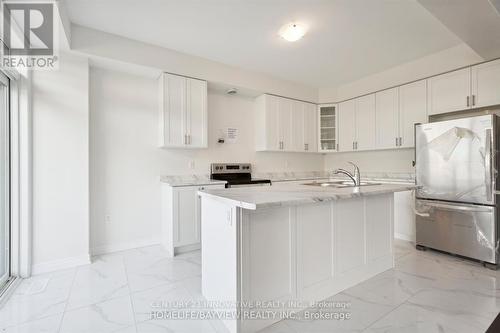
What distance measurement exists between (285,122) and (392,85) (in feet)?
5.82

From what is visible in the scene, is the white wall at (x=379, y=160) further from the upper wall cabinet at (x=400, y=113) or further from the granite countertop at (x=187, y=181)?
the granite countertop at (x=187, y=181)

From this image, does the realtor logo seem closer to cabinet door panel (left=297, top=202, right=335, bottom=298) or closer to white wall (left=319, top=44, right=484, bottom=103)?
cabinet door panel (left=297, top=202, right=335, bottom=298)

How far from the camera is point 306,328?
1.62m

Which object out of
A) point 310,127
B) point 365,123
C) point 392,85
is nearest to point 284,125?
point 310,127

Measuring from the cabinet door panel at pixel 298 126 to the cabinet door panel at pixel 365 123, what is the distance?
3.15 feet

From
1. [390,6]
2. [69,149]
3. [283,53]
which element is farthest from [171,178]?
[390,6]

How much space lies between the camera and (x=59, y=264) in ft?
8.34

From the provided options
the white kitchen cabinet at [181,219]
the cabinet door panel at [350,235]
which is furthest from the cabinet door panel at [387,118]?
the white kitchen cabinet at [181,219]

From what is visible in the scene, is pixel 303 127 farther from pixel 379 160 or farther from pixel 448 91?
pixel 448 91

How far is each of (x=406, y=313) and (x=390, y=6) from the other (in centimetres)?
269

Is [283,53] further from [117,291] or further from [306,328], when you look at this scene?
[117,291]

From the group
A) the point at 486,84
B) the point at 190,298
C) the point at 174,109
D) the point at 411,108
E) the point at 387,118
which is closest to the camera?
the point at 190,298

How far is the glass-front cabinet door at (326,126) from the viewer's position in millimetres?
4676

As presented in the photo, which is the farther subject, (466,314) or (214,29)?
(214,29)
